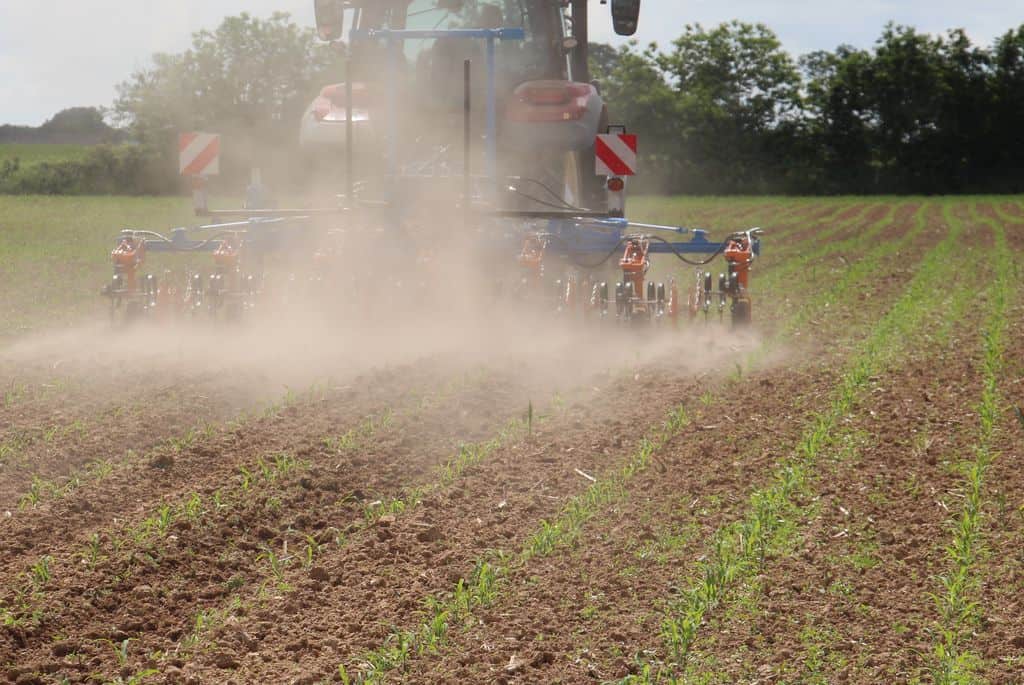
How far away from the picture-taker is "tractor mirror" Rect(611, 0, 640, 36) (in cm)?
841

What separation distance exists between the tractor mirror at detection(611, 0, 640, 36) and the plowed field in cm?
209

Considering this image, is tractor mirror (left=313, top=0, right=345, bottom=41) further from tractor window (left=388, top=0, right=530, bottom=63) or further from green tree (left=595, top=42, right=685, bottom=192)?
green tree (left=595, top=42, right=685, bottom=192)

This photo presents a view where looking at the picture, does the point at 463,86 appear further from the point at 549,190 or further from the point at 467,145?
the point at 467,145

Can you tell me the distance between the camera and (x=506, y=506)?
520 centimetres

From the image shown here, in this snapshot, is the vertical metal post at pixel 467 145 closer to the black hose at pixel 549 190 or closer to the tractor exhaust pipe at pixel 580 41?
the black hose at pixel 549 190

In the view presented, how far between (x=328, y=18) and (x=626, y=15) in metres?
2.28

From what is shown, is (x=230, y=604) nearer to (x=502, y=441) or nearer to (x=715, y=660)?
(x=715, y=660)

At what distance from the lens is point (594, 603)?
4121 mm

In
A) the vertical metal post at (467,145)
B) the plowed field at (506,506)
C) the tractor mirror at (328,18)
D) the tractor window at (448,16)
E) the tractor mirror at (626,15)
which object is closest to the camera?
the plowed field at (506,506)

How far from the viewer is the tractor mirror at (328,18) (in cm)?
938

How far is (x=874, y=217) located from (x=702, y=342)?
2305 centimetres

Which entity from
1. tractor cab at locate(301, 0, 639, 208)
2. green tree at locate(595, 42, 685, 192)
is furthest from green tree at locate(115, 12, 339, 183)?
green tree at locate(595, 42, 685, 192)

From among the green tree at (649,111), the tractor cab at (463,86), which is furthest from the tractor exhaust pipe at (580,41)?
the green tree at (649,111)

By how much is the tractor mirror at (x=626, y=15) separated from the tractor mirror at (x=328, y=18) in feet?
6.95
